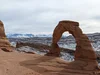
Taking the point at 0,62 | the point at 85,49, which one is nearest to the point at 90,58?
the point at 85,49

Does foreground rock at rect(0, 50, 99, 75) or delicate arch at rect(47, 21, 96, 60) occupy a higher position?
delicate arch at rect(47, 21, 96, 60)

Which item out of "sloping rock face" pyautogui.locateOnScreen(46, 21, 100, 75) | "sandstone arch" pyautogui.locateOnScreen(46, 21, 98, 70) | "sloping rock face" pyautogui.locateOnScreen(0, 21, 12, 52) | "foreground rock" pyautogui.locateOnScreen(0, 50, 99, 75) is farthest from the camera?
"sloping rock face" pyautogui.locateOnScreen(0, 21, 12, 52)

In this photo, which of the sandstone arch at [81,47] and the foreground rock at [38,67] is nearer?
the foreground rock at [38,67]

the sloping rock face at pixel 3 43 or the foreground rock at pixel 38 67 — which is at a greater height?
the sloping rock face at pixel 3 43

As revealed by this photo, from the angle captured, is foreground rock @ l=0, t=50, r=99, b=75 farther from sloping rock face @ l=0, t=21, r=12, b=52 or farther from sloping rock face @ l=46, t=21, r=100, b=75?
sloping rock face @ l=0, t=21, r=12, b=52

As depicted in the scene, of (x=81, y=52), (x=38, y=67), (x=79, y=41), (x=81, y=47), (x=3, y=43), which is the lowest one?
(x=38, y=67)

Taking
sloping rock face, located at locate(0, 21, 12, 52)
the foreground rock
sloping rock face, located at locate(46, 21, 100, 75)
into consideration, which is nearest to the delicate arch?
sloping rock face, located at locate(46, 21, 100, 75)

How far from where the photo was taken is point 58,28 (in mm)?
28234

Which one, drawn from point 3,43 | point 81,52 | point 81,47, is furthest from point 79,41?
point 3,43

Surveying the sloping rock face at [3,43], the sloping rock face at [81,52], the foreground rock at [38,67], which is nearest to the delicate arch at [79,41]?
the sloping rock face at [81,52]

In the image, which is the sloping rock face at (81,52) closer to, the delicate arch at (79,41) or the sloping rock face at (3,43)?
the delicate arch at (79,41)

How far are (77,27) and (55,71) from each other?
6.08 metres

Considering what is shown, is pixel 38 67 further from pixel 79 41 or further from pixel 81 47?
pixel 79 41

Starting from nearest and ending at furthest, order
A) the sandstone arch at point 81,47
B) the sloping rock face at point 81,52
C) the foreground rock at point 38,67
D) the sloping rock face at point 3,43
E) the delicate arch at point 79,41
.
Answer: the foreground rock at point 38,67, the sloping rock face at point 81,52, the sandstone arch at point 81,47, the delicate arch at point 79,41, the sloping rock face at point 3,43
